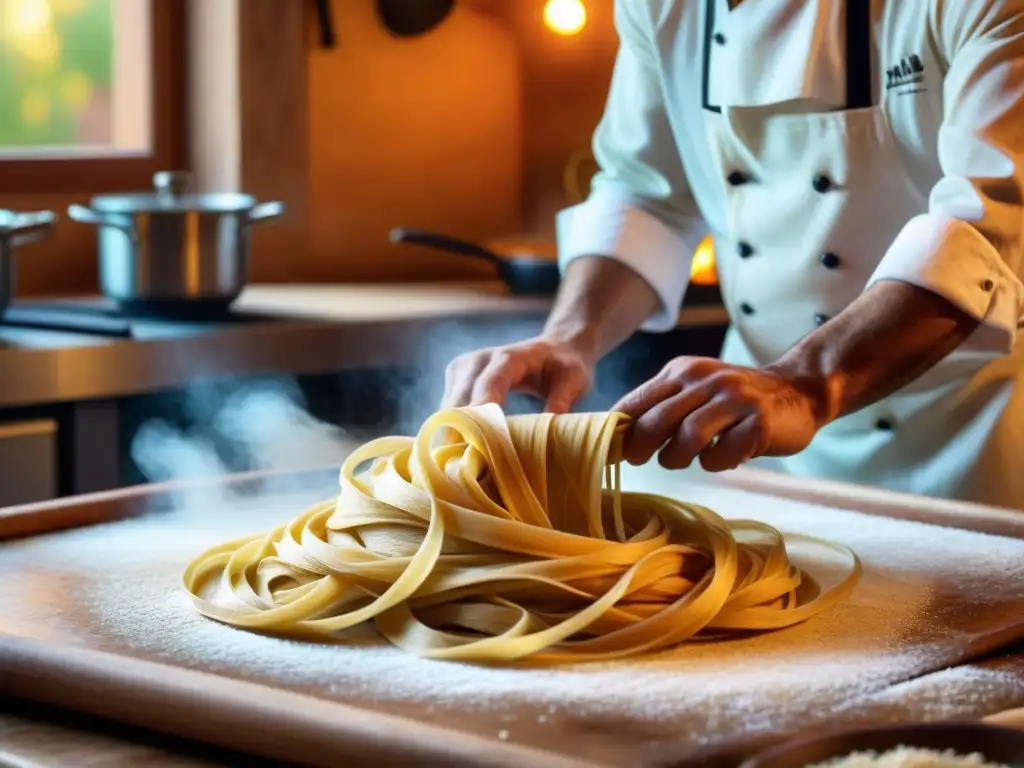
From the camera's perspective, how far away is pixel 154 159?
3.35 m

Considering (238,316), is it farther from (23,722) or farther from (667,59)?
(23,722)

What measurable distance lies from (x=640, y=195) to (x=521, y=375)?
559 millimetres

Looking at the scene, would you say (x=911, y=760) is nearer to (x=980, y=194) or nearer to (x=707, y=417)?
(x=707, y=417)

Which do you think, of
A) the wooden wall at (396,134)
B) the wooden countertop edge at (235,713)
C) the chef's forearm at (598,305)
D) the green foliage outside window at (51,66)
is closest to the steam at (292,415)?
the chef's forearm at (598,305)

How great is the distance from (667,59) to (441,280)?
1.63m

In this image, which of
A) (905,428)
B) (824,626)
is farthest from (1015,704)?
(905,428)

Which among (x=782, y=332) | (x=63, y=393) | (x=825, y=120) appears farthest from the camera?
(x=63, y=393)

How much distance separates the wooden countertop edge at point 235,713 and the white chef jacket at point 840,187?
846 mm

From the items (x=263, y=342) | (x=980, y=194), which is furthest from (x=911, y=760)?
(x=263, y=342)

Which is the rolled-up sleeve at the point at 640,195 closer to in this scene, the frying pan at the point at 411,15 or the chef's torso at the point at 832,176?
the chef's torso at the point at 832,176

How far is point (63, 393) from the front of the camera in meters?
2.32

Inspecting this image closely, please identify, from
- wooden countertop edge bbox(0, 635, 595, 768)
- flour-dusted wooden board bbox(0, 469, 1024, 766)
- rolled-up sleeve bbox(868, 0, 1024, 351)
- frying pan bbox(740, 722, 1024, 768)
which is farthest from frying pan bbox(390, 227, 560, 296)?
frying pan bbox(740, 722, 1024, 768)

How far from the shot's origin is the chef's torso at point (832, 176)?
1.87 metres

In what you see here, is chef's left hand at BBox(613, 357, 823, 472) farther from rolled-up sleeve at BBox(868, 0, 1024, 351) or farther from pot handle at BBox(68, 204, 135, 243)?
pot handle at BBox(68, 204, 135, 243)
